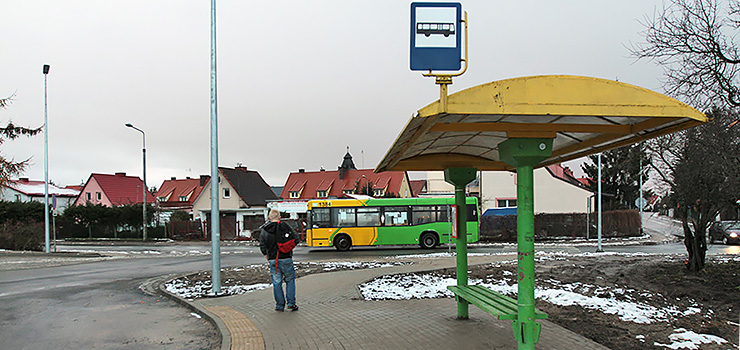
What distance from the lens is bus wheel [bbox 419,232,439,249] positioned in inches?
1033

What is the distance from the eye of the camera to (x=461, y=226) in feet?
24.5

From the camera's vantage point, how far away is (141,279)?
14727 millimetres

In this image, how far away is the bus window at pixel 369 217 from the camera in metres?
26.3

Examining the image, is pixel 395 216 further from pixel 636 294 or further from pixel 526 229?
pixel 526 229

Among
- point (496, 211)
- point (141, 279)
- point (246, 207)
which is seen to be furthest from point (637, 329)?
point (246, 207)

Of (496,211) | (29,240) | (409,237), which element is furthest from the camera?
(496,211)

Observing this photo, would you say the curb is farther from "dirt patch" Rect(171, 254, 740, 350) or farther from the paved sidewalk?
"dirt patch" Rect(171, 254, 740, 350)

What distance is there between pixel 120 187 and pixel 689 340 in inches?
2868

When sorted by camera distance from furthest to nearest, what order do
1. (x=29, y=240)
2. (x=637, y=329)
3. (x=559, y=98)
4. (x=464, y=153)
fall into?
(x=29, y=240) → (x=464, y=153) → (x=637, y=329) → (x=559, y=98)

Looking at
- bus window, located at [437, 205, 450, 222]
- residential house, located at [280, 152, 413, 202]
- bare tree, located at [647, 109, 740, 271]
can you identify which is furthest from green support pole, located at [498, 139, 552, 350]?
residential house, located at [280, 152, 413, 202]

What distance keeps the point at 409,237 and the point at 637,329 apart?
19403mm

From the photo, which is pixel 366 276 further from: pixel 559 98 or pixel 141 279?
pixel 559 98

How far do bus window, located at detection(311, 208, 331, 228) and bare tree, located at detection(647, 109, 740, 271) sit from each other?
15.8m

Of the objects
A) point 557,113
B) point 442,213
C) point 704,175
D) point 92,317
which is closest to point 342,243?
point 442,213
